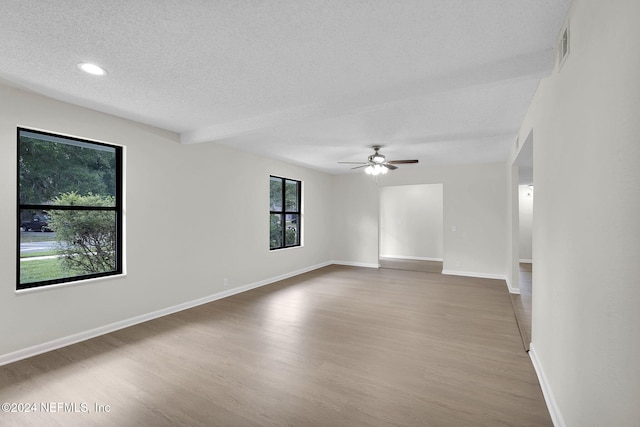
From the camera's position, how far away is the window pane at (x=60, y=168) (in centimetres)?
279

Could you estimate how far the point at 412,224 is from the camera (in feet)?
29.7

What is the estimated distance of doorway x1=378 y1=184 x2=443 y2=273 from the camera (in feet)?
28.6

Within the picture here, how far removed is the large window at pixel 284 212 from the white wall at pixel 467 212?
183cm

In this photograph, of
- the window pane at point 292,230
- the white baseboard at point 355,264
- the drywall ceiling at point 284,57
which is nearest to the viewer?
the drywall ceiling at point 284,57

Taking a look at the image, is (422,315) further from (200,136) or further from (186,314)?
(200,136)

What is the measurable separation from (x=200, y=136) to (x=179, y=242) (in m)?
1.45

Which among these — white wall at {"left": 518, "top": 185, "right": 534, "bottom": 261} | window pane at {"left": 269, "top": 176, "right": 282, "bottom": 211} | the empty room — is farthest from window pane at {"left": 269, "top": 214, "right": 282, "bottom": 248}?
white wall at {"left": 518, "top": 185, "right": 534, "bottom": 261}

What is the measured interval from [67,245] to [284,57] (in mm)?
2934

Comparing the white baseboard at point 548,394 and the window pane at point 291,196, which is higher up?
the window pane at point 291,196

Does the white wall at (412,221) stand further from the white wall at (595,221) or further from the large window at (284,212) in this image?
the white wall at (595,221)

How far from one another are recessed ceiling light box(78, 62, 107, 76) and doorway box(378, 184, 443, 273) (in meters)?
7.10

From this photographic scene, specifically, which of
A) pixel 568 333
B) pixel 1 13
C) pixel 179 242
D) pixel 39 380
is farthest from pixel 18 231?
pixel 568 333

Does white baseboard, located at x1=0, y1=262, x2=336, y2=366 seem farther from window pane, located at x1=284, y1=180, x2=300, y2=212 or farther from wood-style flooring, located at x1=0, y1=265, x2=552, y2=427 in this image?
window pane, located at x1=284, y1=180, x2=300, y2=212

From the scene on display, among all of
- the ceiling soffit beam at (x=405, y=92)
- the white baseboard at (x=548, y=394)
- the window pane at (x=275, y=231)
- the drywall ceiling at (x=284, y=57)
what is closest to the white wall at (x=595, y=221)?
the white baseboard at (x=548, y=394)
